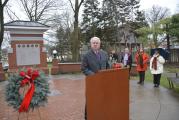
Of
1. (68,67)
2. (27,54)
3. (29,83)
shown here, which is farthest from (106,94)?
(68,67)

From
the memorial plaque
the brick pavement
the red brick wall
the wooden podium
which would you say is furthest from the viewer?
the red brick wall

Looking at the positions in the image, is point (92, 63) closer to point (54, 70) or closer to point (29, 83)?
point (29, 83)

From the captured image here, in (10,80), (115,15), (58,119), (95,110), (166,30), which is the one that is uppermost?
(115,15)

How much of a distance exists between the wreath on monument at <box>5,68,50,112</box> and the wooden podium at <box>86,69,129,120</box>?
158cm

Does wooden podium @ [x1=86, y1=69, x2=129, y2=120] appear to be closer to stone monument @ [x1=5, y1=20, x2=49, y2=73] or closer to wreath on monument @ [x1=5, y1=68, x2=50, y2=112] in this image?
wreath on monument @ [x1=5, y1=68, x2=50, y2=112]

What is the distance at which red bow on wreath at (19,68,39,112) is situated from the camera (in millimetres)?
5227

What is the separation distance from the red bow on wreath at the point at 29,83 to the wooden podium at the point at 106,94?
158 centimetres

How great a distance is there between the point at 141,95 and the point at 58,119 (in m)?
3.85

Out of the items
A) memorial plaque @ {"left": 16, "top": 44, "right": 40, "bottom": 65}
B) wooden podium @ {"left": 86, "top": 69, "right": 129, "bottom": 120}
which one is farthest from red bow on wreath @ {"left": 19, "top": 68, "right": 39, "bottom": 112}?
memorial plaque @ {"left": 16, "top": 44, "right": 40, "bottom": 65}

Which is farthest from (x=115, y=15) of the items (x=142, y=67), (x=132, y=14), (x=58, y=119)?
(x=58, y=119)

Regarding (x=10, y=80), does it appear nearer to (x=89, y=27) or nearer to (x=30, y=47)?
(x=30, y=47)

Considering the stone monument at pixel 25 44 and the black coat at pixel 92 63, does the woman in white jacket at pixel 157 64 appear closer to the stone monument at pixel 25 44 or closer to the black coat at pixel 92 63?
the black coat at pixel 92 63

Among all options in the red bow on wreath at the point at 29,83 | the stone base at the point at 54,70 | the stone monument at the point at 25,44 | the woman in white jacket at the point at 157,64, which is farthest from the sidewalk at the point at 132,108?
the stone base at the point at 54,70

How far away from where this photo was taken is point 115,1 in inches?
1677
